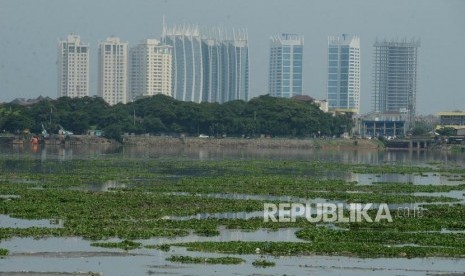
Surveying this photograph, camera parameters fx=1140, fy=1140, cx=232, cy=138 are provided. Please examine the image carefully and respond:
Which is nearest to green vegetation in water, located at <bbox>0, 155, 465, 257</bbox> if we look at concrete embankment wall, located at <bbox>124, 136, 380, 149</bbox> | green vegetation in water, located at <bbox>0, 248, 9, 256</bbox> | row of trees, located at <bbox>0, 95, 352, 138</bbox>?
green vegetation in water, located at <bbox>0, 248, 9, 256</bbox>

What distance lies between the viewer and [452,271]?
2597cm

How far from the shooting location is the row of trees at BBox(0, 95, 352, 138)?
146 m

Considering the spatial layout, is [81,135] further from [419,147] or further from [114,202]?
[114,202]

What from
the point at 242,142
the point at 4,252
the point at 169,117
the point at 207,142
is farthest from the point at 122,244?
the point at 169,117

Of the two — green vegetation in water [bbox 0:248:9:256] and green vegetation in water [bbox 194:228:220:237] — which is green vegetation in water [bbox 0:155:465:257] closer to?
green vegetation in water [bbox 194:228:220:237]

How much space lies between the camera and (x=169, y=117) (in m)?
153

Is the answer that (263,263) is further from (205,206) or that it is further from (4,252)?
(205,206)

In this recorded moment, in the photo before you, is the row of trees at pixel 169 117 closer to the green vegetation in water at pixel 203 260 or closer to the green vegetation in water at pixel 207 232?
the green vegetation in water at pixel 207 232

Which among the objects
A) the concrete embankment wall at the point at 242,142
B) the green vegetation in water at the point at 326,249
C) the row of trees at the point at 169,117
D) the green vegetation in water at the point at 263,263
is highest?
the row of trees at the point at 169,117

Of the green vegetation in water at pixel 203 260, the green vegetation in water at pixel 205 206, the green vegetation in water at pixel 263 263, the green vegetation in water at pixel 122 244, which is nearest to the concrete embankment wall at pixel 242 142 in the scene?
the green vegetation in water at pixel 205 206

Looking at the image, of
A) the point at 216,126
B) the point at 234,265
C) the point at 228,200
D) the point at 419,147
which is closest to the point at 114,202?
the point at 228,200

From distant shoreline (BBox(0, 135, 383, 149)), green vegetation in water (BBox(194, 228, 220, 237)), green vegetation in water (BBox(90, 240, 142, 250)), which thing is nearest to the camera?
green vegetation in water (BBox(90, 240, 142, 250))

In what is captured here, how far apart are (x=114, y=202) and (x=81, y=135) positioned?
10381 centimetres

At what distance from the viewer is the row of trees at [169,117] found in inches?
5743
